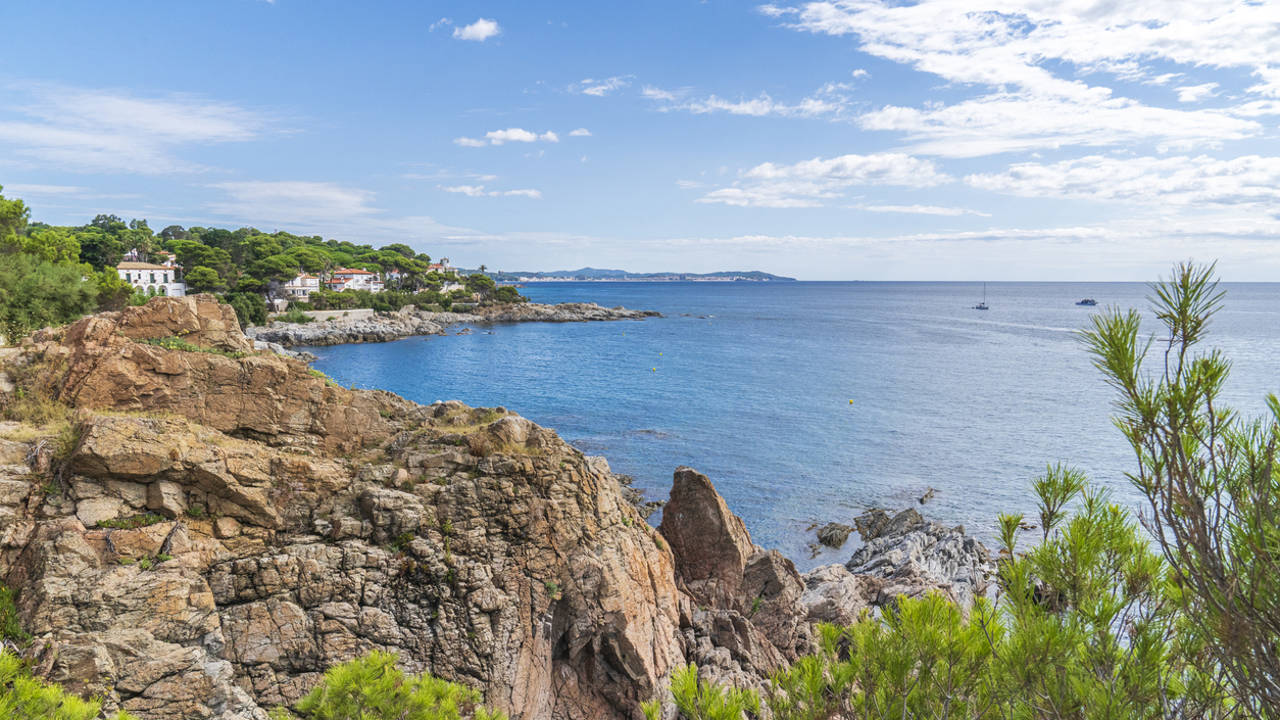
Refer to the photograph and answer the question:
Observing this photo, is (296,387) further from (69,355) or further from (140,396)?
(69,355)

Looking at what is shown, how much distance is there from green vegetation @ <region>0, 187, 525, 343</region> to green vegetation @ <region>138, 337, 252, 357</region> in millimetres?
12283

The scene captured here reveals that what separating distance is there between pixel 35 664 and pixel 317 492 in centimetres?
473

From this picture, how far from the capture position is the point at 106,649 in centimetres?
931

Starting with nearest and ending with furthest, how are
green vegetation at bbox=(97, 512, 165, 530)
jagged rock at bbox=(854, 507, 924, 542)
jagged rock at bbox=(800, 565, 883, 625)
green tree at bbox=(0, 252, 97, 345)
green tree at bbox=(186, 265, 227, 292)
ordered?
green vegetation at bbox=(97, 512, 165, 530) < jagged rock at bbox=(800, 565, 883, 625) < jagged rock at bbox=(854, 507, 924, 542) < green tree at bbox=(0, 252, 97, 345) < green tree at bbox=(186, 265, 227, 292)

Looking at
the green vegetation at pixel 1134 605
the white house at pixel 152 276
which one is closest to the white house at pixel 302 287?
the white house at pixel 152 276

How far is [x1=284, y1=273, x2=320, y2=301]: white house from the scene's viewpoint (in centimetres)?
10369

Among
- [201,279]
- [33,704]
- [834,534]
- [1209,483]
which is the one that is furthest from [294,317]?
[1209,483]

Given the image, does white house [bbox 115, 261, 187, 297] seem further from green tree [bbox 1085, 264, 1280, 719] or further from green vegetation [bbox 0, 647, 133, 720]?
green tree [bbox 1085, 264, 1280, 719]

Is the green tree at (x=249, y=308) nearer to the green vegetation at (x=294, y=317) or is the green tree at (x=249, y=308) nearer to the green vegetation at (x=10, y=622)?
the green vegetation at (x=294, y=317)

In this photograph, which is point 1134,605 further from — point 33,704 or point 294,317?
point 294,317

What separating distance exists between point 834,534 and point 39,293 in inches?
1659

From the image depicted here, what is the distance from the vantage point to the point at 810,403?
2108 inches

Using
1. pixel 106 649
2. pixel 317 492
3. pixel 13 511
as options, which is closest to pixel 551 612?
pixel 317 492

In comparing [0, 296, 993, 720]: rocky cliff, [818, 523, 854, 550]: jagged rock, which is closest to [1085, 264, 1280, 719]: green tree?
[0, 296, 993, 720]: rocky cliff
